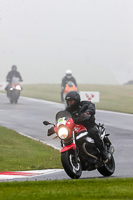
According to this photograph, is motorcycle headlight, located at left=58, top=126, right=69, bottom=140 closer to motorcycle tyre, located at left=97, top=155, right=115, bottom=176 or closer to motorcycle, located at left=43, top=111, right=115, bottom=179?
motorcycle, located at left=43, top=111, right=115, bottom=179

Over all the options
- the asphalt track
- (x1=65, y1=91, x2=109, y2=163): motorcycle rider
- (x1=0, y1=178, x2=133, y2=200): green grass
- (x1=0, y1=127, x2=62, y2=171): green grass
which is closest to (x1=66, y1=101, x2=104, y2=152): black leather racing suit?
(x1=65, y1=91, x2=109, y2=163): motorcycle rider

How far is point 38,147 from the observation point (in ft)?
56.2

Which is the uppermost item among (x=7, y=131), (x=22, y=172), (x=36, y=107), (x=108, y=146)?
(x=108, y=146)

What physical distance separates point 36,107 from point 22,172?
21.8 meters

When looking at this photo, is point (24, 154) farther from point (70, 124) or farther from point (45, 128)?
point (45, 128)

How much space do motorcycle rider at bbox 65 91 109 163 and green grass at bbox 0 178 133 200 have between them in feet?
3.95

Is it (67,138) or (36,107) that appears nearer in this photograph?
(67,138)

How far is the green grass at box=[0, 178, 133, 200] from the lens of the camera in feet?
26.2

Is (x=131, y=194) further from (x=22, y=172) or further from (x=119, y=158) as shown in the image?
A: (x=119, y=158)

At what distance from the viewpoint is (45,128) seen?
929 inches

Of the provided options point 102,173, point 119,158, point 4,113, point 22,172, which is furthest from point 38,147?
point 4,113

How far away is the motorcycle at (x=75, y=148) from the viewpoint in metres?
9.96

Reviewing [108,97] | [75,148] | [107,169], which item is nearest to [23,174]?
[107,169]

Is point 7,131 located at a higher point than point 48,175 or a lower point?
lower
